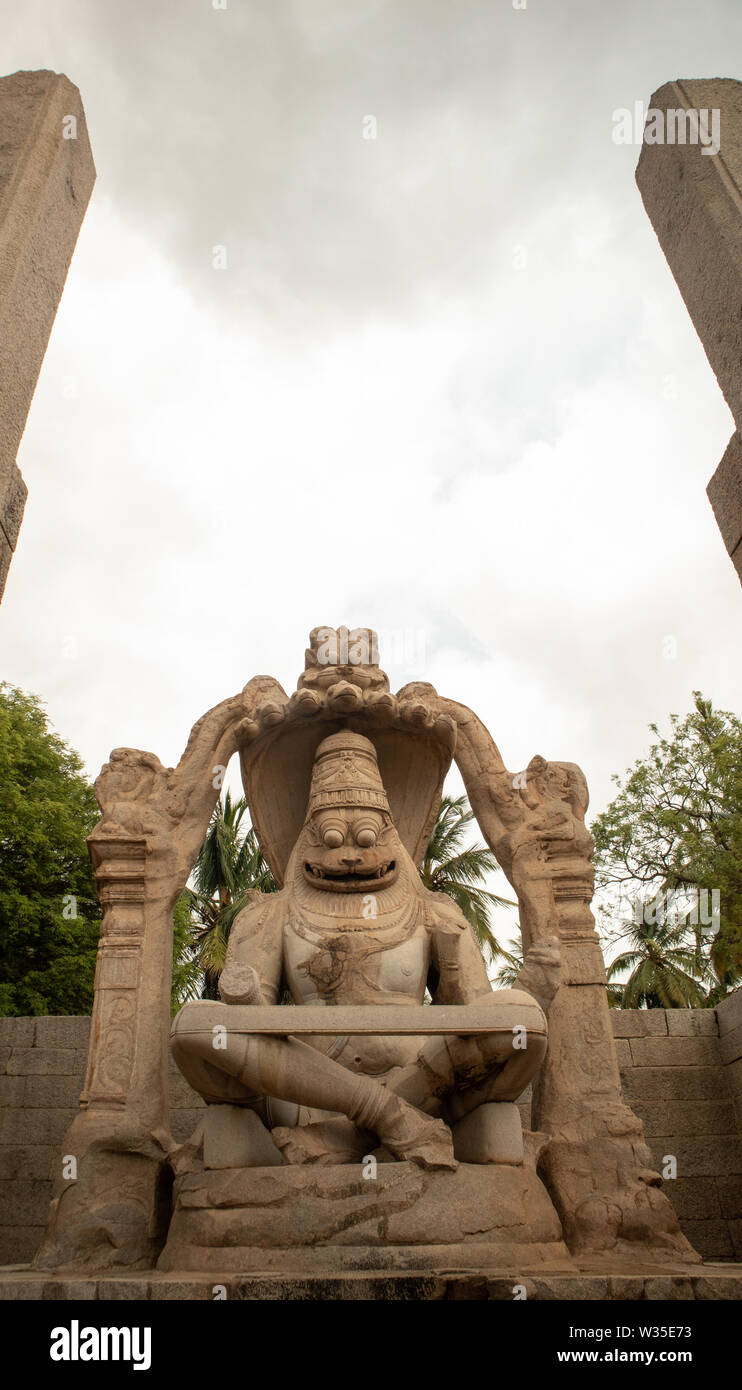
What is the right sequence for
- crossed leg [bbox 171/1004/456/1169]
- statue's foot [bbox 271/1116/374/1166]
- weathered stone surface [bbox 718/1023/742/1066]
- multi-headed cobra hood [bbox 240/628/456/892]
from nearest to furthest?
crossed leg [bbox 171/1004/456/1169], statue's foot [bbox 271/1116/374/1166], multi-headed cobra hood [bbox 240/628/456/892], weathered stone surface [bbox 718/1023/742/1066]

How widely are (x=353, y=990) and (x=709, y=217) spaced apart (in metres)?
4.63

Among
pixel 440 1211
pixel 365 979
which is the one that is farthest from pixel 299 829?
pixel 440 1211

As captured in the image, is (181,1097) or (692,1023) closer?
(181,1097)

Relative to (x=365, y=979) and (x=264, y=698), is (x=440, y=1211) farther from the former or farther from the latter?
(x=264, y=698)

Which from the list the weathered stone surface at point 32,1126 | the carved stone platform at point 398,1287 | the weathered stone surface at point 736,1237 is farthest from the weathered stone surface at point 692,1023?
the weathered stone surface at point 32,1126

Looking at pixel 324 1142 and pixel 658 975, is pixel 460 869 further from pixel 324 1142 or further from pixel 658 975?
pixel 324 1142

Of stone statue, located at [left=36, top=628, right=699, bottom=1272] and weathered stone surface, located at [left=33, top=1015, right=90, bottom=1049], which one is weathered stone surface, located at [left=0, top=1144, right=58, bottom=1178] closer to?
weathered stone surface, located at [left=33, top=1015, right=90, bottom=1049]

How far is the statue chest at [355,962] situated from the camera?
4.80 m

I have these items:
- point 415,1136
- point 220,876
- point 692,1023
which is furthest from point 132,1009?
point 220,876

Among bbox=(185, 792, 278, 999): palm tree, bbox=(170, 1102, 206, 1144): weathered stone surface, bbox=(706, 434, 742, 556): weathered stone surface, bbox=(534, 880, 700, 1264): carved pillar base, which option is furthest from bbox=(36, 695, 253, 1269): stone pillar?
bbox=(185, 792, 278, 999): palm tree

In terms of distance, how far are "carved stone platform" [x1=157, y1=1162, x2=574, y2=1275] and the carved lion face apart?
1.75 meters

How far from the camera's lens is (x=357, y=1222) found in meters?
3.49

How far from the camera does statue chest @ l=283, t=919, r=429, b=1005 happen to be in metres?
4.80
